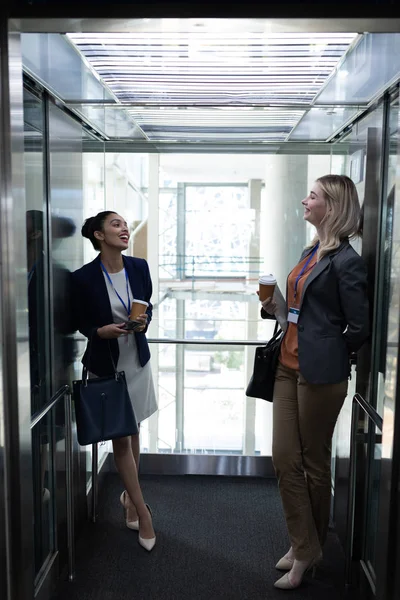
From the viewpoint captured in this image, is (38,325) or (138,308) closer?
(38,325)

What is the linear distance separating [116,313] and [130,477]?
896 millimetres

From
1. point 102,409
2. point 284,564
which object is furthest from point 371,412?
point 102,409

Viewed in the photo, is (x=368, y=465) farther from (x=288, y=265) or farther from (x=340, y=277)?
(x=288, y=265)

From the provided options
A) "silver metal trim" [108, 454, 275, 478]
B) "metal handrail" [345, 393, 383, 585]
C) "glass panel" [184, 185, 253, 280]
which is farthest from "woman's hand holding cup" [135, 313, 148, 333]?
"silver metal trim" [108, 454, 275, 478]

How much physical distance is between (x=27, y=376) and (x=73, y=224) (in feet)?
4.54

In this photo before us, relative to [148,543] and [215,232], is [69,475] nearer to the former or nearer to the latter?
[148,543]

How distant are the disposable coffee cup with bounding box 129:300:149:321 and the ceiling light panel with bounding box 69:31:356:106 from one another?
1.09 m

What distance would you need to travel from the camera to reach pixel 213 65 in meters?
2.68

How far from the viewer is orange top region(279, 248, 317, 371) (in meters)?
2.81

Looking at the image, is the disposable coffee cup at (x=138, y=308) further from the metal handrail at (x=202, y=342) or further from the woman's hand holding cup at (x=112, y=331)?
the metal handrail at (x=202, y=342)

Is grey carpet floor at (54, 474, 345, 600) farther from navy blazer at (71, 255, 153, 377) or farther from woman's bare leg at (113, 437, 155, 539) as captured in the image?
navy blazer at (71, 255, 153, 377)

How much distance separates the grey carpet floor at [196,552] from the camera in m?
2.86

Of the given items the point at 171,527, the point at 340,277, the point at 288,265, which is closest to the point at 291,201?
the point at 288,265
